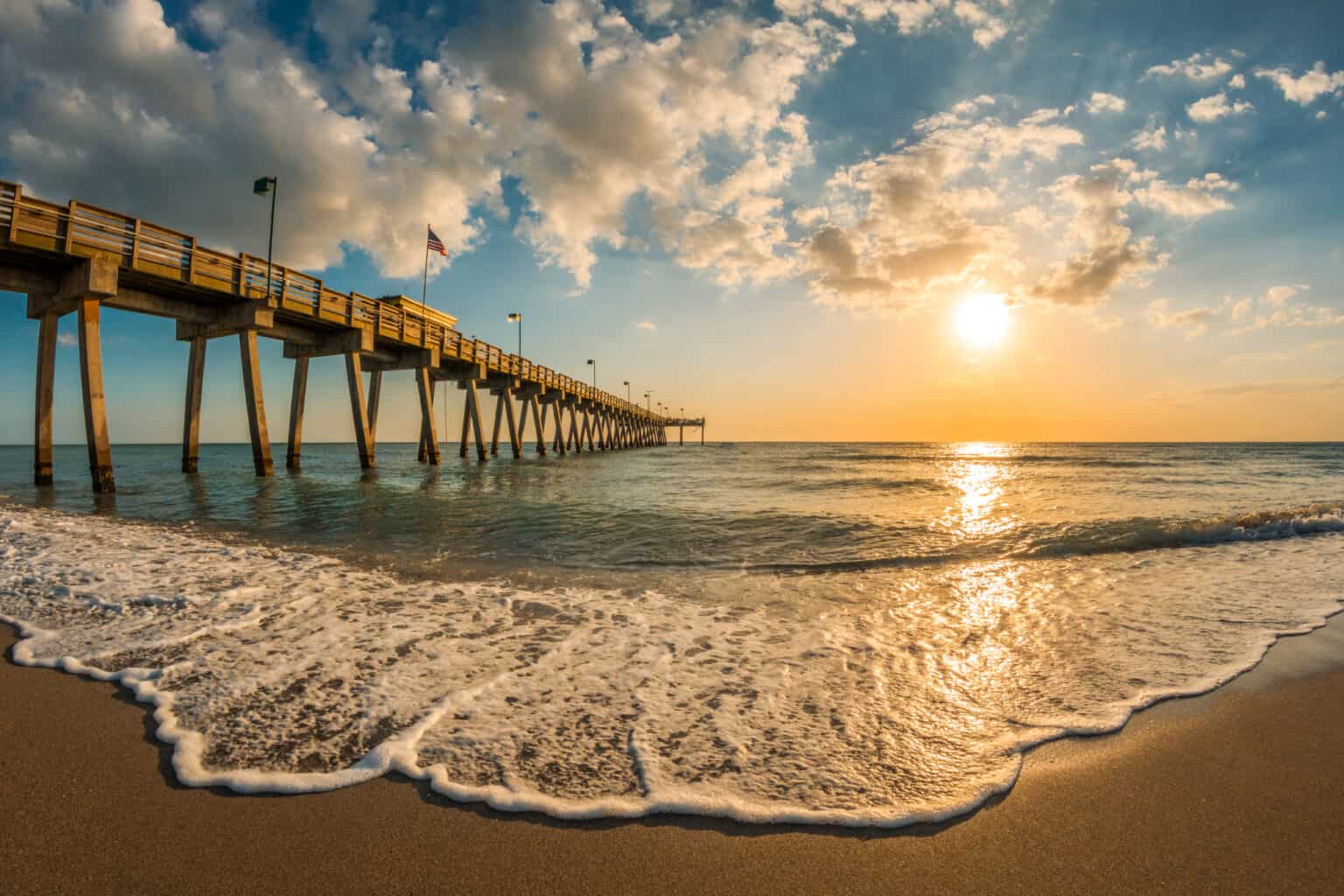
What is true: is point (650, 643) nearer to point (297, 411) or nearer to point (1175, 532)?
point (1175, 532)

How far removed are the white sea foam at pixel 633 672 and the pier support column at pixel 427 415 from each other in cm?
2287

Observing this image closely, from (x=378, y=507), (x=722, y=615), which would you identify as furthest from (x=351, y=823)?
(x=378, y=507)

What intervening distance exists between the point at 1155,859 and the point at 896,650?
2.23 m

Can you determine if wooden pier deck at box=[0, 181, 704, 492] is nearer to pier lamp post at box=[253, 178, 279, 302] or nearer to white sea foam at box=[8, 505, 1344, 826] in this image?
pier lamp post at box=[253, 178, 279, 302]

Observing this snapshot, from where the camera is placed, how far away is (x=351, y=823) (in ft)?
6.75

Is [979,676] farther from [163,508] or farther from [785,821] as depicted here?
[163,508]

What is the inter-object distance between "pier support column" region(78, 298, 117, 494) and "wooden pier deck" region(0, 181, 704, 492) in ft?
0.08

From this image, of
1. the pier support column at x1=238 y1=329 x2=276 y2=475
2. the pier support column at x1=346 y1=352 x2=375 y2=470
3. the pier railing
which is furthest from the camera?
the pier support column at x1=346 y1=352 x2=375 y2=470

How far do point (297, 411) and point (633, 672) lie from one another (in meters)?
26.5

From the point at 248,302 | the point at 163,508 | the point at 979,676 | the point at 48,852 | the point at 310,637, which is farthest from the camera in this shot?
the point at 248,302

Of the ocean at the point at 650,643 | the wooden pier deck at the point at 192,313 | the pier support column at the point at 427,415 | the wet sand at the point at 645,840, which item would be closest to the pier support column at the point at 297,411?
the wooden pier deck at the point at 192,313

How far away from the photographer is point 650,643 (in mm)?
4242

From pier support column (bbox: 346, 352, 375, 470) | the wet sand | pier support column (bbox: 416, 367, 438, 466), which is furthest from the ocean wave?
pier support column (bbox: 416, 367, 438, 466)

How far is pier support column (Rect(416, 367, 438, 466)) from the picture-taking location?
28562 millimetres
